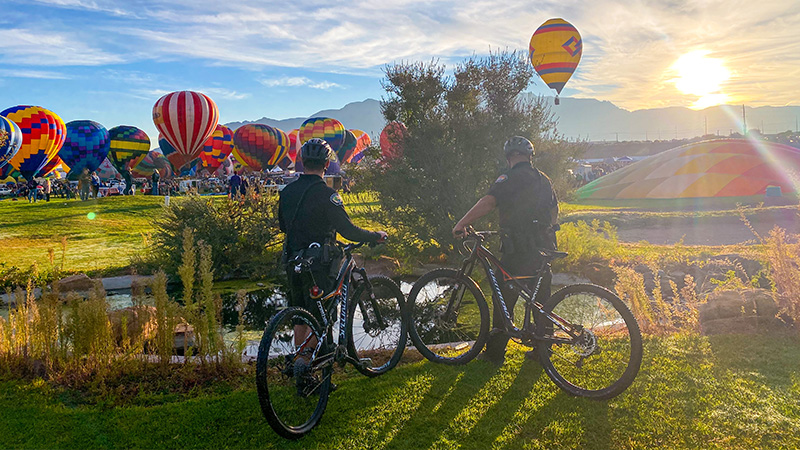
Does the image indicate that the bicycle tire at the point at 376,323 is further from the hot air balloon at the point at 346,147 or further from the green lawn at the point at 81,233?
the hot air balloon at the point at 346,147

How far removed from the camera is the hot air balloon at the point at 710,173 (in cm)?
2692

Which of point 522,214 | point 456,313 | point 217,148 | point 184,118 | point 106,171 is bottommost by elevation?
point 456,313

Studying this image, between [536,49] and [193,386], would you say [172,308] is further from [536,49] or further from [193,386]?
[536,49]

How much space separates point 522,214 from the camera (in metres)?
4.89

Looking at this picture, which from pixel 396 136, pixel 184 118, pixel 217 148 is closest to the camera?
pixel 396 136

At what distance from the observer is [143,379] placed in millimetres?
5043

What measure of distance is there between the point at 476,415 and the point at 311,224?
2.04m

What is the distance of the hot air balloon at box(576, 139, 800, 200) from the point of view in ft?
88.3

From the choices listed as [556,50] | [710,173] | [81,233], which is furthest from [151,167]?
[710,173]

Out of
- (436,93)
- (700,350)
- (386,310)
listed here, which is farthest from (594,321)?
(436,93)

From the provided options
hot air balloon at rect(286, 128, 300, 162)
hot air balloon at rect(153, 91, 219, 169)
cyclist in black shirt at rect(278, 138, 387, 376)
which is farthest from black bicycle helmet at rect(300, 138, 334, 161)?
hot air balloon at rect(286, 128, 300, 162)

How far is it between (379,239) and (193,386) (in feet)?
7.15

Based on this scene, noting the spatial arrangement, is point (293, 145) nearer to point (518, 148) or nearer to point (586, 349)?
point (518, 148)

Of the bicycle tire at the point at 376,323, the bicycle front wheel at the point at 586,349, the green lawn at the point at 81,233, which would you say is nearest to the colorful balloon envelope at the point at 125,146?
the green lawn at the point at 81,233
